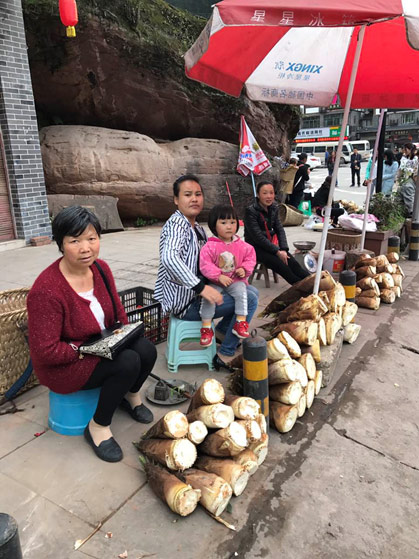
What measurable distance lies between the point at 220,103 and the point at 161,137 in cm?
188

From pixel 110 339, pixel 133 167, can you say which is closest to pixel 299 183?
pixel 133 167

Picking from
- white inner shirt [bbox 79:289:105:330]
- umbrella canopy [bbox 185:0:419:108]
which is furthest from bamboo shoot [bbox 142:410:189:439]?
umbrella canopy [bbox 185:0:419:108]

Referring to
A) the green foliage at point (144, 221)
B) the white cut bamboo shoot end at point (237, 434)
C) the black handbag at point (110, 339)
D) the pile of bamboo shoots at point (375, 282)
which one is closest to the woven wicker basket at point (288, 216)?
the green foliage at point (144, 221)

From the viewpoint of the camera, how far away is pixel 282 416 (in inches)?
104

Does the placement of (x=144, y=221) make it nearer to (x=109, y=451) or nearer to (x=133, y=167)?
(x=133, y=167)

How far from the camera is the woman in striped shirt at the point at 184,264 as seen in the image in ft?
10.2

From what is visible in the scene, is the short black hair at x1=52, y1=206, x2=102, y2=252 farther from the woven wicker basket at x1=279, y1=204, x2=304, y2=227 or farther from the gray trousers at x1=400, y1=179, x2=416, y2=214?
the woven wicker basket at x1=279, y1=204, x2=304, y2=227

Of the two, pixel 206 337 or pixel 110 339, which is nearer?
pixel 110 339

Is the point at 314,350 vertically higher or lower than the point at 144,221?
higher

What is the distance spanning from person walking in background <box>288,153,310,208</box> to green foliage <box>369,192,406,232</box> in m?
4.97

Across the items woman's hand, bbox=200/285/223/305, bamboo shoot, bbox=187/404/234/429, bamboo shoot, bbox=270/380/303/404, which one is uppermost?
woman's hand, bbox=200/285/223/305

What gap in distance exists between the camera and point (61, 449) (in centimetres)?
244

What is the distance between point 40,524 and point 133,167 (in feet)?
28.5

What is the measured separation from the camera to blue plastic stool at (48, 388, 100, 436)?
2.46 metres
